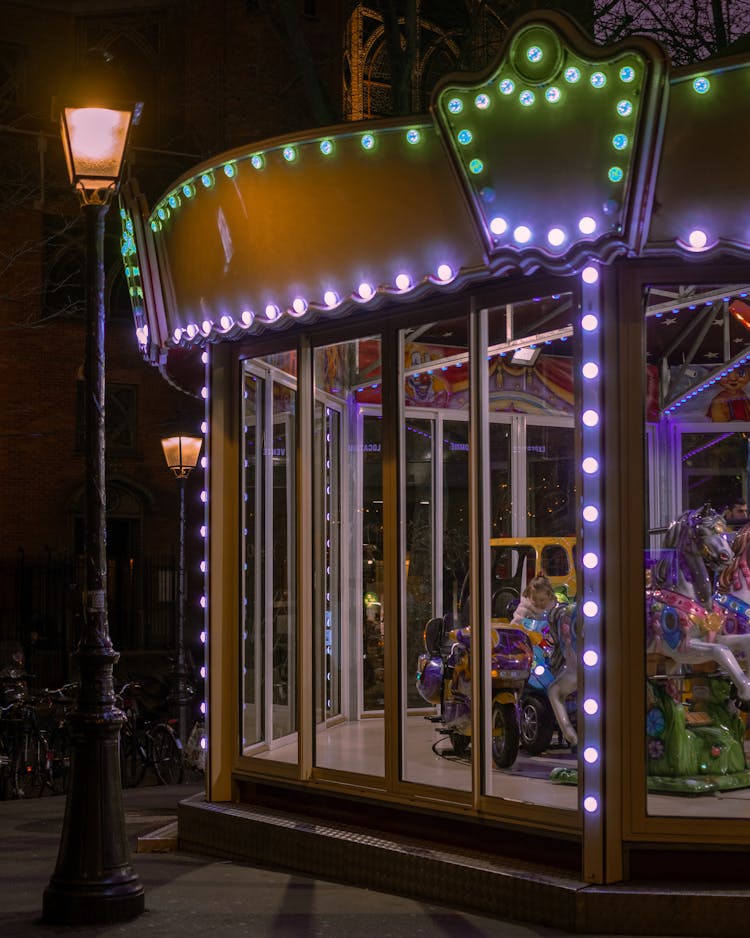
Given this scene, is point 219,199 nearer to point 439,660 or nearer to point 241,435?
point 241,435

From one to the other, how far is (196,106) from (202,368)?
1904cm

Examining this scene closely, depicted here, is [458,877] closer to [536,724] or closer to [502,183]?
[536,724]

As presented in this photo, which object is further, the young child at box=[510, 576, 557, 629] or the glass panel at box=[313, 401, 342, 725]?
the glass panel at box=[313, 401, 342, 725]

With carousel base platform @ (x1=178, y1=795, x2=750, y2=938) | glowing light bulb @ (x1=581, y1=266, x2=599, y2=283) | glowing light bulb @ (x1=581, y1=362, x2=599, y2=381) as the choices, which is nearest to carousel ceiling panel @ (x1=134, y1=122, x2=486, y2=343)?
glowing light bulb @ (x1=581, y1=266, x2=599, y2=283)

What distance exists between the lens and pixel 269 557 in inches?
404

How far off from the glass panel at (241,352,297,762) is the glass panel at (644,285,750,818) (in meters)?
2.69

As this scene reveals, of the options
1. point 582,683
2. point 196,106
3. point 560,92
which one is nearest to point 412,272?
point 560,92

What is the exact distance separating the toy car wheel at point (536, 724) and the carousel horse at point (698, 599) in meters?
0.88

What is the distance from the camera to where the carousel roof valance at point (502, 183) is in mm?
7133

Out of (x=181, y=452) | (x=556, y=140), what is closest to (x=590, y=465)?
(x=556, y=140)

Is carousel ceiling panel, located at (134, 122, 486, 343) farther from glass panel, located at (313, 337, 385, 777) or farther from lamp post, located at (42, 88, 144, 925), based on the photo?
lamp post, located at (42, 88, 144, 925)

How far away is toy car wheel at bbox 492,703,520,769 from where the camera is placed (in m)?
8.54

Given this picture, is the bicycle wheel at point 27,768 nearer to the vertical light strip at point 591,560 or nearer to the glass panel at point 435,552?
the glass panel at point 435,552

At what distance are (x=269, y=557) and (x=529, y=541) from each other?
6.68ft
